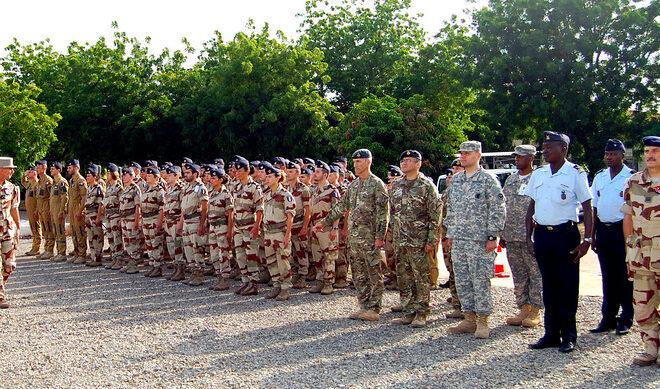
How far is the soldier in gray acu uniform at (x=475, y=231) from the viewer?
21.0ft

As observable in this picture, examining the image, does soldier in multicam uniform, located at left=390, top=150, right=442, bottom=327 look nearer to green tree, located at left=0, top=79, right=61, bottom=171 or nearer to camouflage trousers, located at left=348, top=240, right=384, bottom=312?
camouflage trousers, located at left=348, top=240, right=384, bottom=312

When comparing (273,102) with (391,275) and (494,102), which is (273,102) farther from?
(391,275)

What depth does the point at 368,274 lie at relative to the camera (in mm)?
7598

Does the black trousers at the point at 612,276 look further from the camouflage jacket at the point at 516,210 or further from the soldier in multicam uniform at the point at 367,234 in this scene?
the soldier in multicam uniform at the point at 367,234

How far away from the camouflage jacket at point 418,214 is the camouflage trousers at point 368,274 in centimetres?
47

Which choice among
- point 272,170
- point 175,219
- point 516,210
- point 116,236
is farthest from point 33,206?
point 516,210

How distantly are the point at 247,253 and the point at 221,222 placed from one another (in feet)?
2.26

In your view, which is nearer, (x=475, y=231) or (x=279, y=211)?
(x=475, y=231)

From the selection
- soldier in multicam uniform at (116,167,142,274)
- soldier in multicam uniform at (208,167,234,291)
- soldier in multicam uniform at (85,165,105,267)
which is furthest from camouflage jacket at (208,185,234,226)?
soldier in multicam uniform at (85,165,105,267)

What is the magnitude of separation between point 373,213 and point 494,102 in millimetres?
16742

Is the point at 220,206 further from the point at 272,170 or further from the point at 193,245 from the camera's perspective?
the point at 272,170

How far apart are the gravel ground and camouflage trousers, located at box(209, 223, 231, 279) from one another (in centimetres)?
62

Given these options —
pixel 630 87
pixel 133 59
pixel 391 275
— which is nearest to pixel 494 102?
pixel 630 87

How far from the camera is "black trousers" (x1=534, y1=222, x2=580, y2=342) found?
5859 mm
